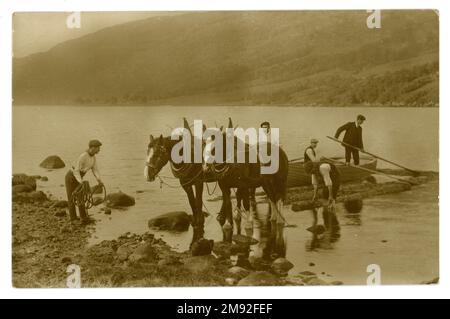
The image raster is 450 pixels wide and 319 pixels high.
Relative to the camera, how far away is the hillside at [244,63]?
5.34 metres

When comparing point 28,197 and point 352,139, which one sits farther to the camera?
point 352,139

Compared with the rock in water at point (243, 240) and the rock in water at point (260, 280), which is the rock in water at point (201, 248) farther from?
the rock in water at point (260, 280)

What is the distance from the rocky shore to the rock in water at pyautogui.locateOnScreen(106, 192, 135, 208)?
0.28 metres

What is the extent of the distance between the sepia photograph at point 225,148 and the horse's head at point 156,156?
0.02 m

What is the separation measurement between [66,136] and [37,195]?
23.0 inches

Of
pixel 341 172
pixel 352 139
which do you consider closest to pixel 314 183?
pixel 341 172

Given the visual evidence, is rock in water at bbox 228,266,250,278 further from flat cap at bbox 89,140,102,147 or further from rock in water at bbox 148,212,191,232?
flat cap at bbox 89,140,102,147

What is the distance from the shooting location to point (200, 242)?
5215 mm

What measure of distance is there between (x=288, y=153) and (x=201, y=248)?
3.76 ft

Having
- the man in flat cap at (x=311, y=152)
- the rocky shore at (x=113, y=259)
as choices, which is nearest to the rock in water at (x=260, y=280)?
the rocky shore at (x=113, y=259)

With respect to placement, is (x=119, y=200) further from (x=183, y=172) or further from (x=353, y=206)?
(x=353, y=206)

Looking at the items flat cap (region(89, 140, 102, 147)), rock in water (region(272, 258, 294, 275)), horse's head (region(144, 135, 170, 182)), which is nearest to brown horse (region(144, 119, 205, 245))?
horse's head (region(144, 135, 170, 182))

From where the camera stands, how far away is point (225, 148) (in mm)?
5297

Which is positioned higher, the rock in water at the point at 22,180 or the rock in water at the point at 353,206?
the rock in water at the point at 22,180
